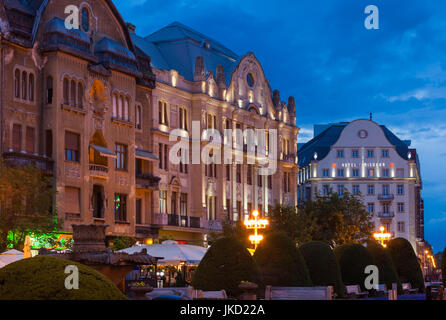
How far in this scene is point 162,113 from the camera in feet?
208

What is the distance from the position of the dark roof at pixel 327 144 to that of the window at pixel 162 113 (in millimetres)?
53173

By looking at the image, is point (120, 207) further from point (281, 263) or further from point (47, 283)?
point (47, 283)

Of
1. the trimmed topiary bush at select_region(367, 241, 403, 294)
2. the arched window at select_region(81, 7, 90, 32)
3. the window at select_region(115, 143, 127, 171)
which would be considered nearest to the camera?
the trimmed topiary bush at select_region(367, 241, 403, 294)

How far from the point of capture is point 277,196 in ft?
259

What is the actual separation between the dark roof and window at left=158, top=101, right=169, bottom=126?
53.2 metres

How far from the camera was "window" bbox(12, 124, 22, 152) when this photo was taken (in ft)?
156

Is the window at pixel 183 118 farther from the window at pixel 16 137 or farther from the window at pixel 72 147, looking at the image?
the window at pixel 16 137

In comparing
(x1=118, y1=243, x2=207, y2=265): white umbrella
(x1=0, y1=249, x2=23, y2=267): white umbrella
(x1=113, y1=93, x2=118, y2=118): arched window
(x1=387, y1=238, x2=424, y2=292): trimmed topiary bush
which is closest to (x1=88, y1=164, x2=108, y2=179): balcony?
(x1=113, y1=93, x2=118, y2=118): arched window

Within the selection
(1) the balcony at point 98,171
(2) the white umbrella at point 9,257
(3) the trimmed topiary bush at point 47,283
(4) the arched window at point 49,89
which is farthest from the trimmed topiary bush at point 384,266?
(3) the trimmed topiary bush at point 47,283

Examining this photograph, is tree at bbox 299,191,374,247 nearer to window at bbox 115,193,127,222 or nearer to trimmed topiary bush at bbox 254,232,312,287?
window at bbox 115,193,127,222

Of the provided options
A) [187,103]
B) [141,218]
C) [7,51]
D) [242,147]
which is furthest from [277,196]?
[7,51]
